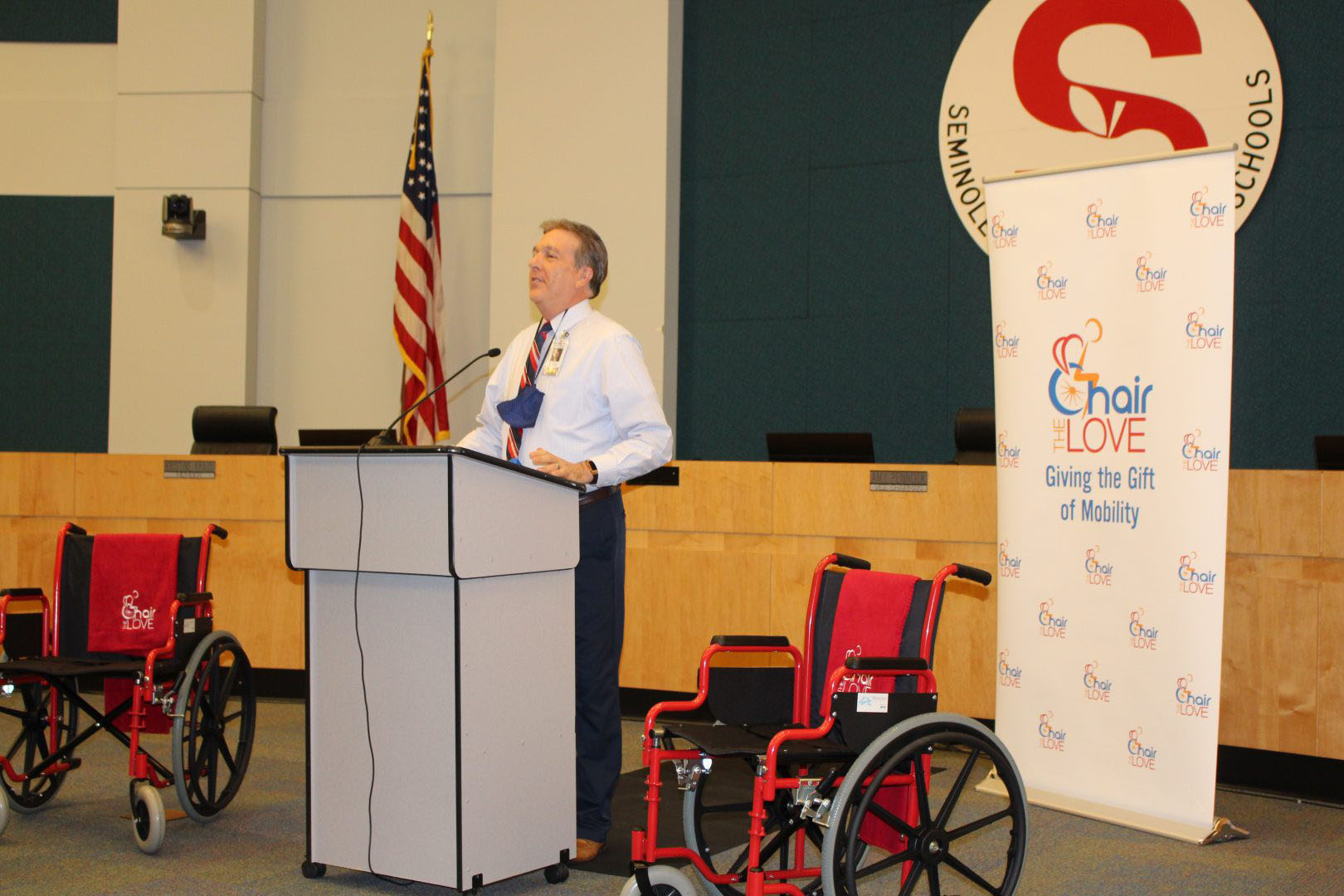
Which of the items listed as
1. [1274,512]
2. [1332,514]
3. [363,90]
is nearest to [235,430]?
[363,90]

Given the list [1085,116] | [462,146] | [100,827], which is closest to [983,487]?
[1085,116]

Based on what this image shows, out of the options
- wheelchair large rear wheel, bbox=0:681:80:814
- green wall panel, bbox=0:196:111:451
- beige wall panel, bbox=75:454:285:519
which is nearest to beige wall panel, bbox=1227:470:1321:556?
wheelchair large rear wheel, bbox=0:681:80:814

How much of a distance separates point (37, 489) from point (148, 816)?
2614 millimetres

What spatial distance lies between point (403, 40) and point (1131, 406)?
5.03 m

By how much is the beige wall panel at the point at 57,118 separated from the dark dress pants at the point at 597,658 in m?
5.44

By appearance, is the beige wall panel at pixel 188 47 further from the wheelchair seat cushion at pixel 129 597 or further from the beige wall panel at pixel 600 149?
the wheelchair seat cushion at pixel 129 597

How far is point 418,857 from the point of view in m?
2.64

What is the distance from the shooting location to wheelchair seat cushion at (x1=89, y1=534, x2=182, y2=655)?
142 inches

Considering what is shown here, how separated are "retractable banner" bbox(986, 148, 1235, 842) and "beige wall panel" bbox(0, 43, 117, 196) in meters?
5.61

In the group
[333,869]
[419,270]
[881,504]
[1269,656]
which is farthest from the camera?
[419,270]

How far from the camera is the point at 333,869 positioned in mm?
2959

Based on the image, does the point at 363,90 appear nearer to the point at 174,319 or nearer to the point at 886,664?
the point at 174,319

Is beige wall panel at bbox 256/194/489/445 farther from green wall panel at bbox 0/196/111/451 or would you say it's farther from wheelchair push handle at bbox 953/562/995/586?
wheelchair push handle at bbox 953/562/995/586

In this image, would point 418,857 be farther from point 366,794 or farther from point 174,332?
point 174,332
